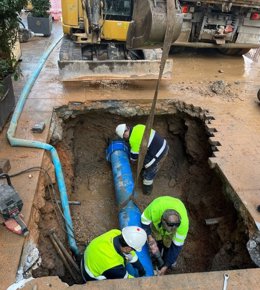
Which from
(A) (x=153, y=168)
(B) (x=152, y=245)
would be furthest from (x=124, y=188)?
(B) (x=152, y=245)

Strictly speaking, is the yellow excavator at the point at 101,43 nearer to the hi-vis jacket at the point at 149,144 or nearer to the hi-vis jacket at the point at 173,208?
the hi-vis jacket at the point at 149,144

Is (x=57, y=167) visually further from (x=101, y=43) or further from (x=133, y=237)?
(x=101, y=43)

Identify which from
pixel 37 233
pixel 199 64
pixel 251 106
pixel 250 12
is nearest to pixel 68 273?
pixel 37 233

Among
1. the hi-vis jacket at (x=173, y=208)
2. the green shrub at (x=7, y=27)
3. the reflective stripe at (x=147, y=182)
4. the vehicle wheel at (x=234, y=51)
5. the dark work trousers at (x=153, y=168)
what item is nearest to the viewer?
the hi-vis jacket at (x=173, y=208)

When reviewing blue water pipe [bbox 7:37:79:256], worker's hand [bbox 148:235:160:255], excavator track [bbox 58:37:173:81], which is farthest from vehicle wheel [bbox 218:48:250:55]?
worker's hand [bbox 148:235:160:255]

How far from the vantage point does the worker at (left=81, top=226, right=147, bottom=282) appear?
10.9ft

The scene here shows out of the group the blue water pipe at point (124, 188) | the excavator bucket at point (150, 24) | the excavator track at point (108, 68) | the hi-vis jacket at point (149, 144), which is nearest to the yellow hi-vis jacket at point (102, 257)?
the blue water pipe at point (124, 188)

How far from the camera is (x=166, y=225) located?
3.70 meters

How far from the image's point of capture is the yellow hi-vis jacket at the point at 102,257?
3.32m

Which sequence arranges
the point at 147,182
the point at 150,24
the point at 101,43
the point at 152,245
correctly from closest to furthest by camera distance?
the point at 150,24 → the point at 152,245 → the point at 147,182 → the point at 101,43

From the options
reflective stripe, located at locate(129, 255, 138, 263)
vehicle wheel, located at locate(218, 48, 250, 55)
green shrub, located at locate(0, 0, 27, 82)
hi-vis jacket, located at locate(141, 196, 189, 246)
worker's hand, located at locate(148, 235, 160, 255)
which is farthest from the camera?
vehicle wheel, located at locate(218, 48, 250, 55)

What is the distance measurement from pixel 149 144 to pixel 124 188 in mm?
888

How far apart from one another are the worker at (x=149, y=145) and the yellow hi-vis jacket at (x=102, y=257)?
5.85 feet

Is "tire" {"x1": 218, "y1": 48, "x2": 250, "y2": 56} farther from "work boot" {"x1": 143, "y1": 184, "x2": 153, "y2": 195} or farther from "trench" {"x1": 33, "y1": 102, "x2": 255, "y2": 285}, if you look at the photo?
"work boot" {"x1": 143, "y1": 184, "x2": 153, "y2": 195}
